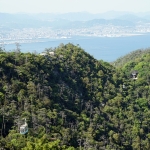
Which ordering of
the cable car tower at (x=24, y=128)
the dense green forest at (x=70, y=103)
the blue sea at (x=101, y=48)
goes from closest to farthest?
the cable car tower at (x=24, y=128) → the dense green forest at (x=70, y=103) → the blue sea at (x=101, y=48)

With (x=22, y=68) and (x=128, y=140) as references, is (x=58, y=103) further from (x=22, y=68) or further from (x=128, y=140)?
(x=128, y=140)

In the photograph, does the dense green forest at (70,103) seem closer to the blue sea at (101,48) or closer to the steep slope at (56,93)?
the steep slope at (56,93)

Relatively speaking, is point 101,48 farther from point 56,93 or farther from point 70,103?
point 56,93

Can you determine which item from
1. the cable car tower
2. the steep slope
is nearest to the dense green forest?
the steep slope

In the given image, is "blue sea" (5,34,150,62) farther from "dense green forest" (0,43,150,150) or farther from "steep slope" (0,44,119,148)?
"steep slope" (0,44,119,148)

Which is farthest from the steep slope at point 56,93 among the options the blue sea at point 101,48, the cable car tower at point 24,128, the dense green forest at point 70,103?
the blue sea at point 101,48

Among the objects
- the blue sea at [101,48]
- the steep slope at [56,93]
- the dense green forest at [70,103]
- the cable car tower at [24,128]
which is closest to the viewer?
the cable car tower at [24,128]

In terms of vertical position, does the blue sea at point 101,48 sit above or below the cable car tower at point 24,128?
below

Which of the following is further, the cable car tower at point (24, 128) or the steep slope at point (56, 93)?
the steep slope at point (56, 93)

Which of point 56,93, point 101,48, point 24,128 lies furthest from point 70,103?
point 101,48
